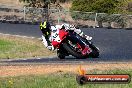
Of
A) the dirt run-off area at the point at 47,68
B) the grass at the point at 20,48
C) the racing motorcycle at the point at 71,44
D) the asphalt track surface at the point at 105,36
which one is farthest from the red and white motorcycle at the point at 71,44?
the grass at the point at 20,48

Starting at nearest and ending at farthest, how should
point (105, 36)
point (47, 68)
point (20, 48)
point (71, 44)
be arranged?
point (47, 68) < point (71, 44) < point (20, 48) < point (105, 36)

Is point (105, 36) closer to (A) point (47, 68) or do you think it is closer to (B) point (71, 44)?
(B) point (71, 44)

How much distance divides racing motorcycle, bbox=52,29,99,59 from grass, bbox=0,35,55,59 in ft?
15.0

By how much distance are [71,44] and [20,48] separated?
8.31 m

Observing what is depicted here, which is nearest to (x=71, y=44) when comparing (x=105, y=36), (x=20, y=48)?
(x=20, y=48)

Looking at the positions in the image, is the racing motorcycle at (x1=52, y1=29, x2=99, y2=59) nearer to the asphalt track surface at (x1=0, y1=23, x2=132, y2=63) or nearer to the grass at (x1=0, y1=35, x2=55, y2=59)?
the asphalt track surface at (x1=0, y1=23, x2=132, y2=63)

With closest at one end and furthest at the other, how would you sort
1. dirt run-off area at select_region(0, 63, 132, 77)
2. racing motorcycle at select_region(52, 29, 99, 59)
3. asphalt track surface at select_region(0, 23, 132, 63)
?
dirt run-off area at select_region(0, 63, 132, 77)
racing motorcycle at select_region(52, 29, 99, 59)
asphalt track surface at select_region(0, 23, 132, 63)

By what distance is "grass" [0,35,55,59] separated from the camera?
26172mm

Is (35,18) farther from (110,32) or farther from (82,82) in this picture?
(82,82)

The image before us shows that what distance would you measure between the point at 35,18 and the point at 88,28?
839cm

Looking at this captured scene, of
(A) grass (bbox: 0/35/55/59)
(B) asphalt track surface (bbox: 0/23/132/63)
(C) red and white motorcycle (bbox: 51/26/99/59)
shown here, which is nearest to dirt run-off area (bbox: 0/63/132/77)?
(C) red and white motorcycle (bbox: 51/26/99/59)

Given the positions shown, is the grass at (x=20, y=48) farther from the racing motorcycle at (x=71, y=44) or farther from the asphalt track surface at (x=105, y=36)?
the racing motorcycle at (x=71, y=44)

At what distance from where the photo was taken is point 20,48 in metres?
28.9

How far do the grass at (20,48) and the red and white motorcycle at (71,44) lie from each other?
4590 mm
